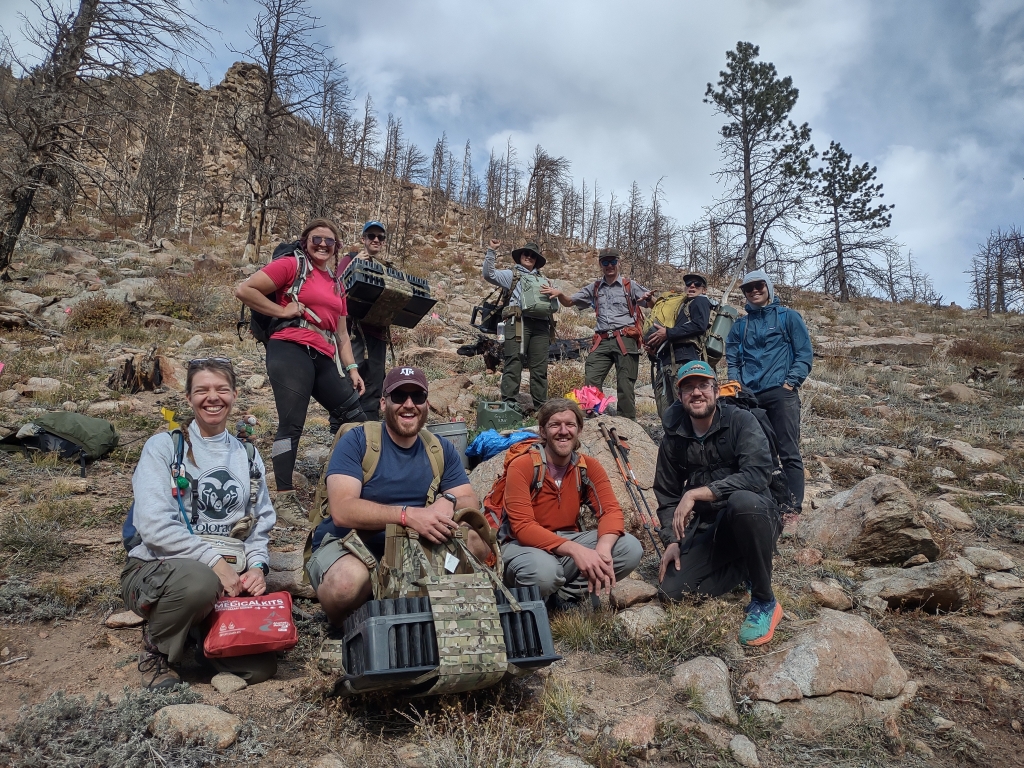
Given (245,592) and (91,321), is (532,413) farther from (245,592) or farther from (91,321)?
(91,321)

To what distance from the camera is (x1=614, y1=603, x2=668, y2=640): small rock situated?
3381 mm

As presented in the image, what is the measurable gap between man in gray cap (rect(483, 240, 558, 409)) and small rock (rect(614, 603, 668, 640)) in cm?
398

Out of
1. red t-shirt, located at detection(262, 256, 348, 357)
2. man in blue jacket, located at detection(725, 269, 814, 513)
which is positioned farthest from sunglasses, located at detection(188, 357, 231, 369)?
man in blue jacket, located at detection(725, 269, 814, 513)

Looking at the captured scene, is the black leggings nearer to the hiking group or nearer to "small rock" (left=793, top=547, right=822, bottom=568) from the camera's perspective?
the hiking group

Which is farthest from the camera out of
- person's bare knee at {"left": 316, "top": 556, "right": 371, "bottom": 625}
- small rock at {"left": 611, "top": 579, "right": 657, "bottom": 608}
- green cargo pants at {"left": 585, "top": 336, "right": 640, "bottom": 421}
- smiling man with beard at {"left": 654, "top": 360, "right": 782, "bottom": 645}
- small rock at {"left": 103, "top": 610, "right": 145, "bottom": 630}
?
green cargo pants at {"left": 585, "top": 336, "right": 640, "bottom": 421}

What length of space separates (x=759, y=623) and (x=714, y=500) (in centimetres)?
71

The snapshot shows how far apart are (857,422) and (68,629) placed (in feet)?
32.9

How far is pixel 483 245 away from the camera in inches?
1436

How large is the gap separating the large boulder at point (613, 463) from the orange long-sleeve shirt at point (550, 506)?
1215 millimetres

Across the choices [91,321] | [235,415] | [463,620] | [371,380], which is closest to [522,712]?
[463,620]

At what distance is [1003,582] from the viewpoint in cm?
434

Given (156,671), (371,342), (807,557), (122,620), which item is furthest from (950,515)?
(122,620)

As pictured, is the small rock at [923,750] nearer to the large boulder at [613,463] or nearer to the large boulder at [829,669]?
the large boulder at [829,669]

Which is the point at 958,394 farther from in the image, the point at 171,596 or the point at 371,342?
the point at 171,596
